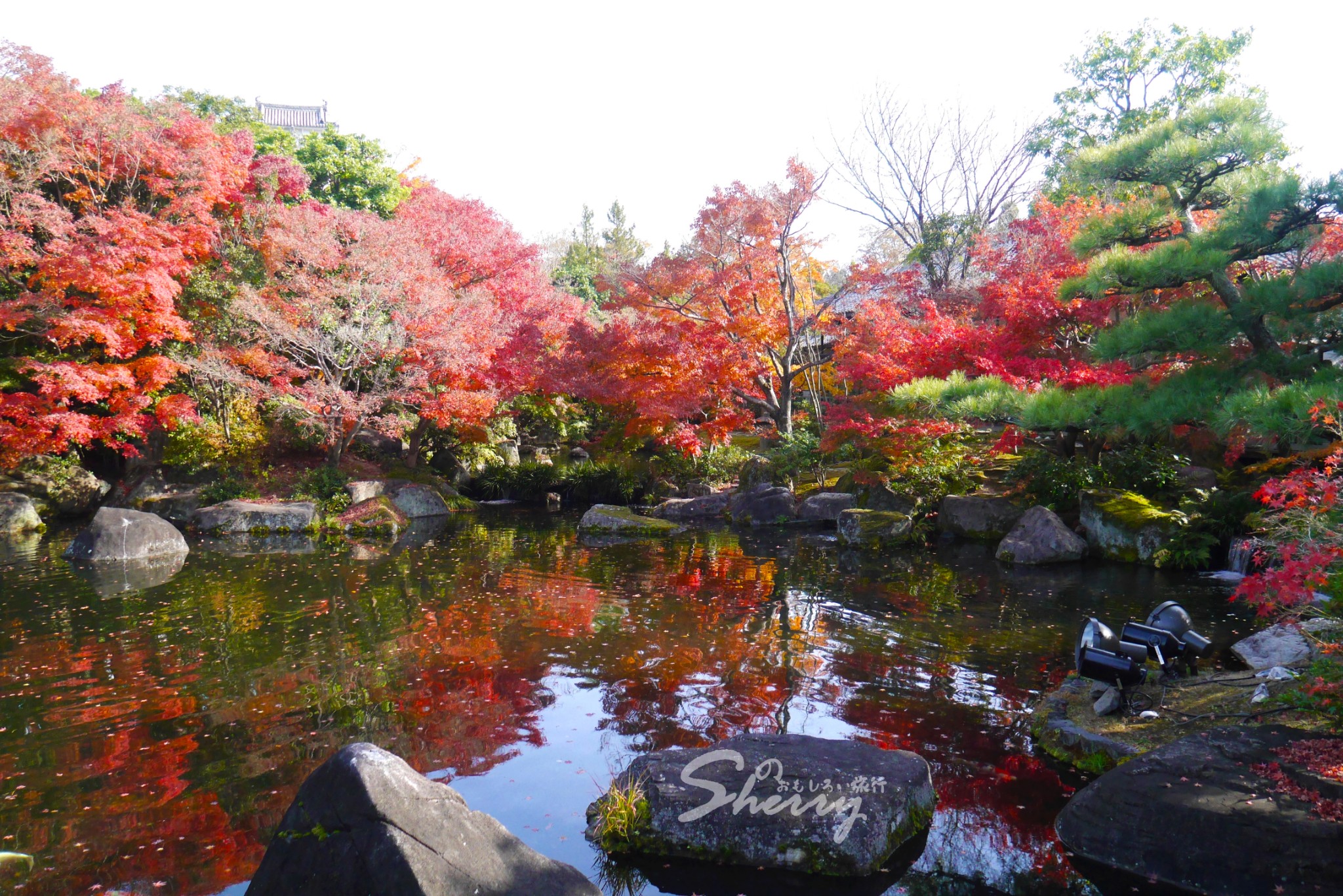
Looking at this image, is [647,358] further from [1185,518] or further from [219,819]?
[219,819]

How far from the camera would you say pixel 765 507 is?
52.7 ft

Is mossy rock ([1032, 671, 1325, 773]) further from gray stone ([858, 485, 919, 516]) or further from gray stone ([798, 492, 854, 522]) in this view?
gray stone ([798, 492, 854, 522])

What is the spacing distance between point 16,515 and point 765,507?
14242 mm

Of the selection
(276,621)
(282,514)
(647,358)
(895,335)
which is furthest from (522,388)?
(276,621)

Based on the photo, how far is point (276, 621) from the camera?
8.40 m

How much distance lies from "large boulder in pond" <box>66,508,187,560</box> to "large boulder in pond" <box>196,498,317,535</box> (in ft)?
7.28

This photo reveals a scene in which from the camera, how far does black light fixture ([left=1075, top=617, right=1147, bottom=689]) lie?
480 cm

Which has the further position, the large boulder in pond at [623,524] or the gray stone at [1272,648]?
the large boulder in pond at [623,524]

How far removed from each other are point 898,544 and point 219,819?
10916mm

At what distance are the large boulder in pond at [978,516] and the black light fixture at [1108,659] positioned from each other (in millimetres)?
8537

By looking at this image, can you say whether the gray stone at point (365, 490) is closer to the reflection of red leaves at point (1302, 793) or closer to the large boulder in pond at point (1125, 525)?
the large boulder in pond at point (1125, 525)

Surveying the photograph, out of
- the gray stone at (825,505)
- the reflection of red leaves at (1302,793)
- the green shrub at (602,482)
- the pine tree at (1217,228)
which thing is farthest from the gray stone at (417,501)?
the reflection of red leaves at (1302,793)

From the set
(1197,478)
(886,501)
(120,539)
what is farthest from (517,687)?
(1197,478)

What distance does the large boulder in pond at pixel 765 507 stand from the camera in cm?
1589
